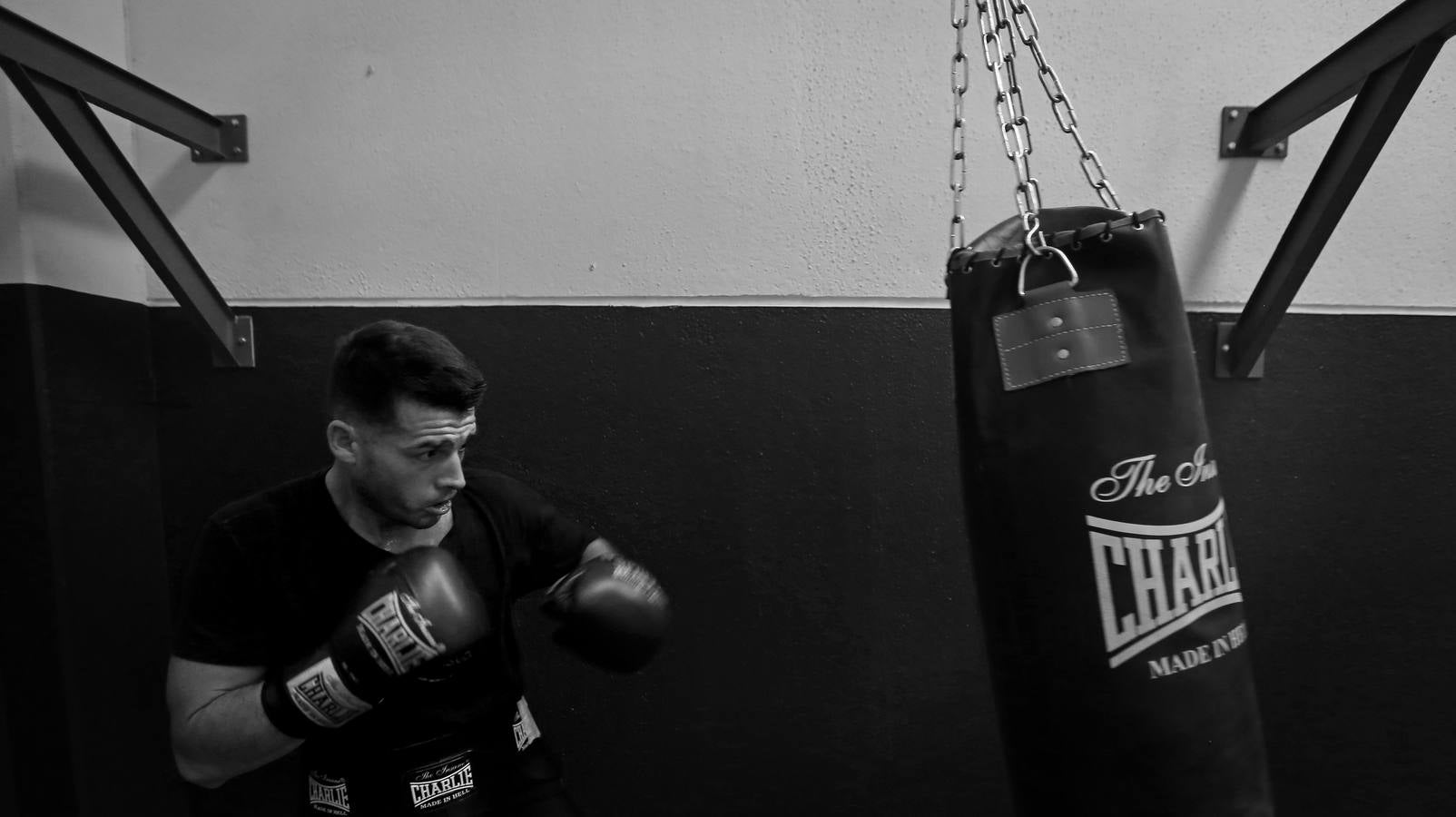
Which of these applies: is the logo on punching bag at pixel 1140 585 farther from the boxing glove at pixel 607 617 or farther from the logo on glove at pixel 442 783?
the logo on glove at pixel 442 783

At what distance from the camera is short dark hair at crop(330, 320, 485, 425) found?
1.46 m

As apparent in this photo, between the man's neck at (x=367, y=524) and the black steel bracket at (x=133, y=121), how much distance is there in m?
0.69

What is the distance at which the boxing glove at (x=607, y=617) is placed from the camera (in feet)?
4.99

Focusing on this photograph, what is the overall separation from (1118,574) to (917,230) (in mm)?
1111

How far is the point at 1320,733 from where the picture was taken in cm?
209

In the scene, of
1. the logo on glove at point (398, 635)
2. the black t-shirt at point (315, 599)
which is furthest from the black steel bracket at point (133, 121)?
the logo on glove at point (398, 635)

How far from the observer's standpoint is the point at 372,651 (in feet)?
4.39

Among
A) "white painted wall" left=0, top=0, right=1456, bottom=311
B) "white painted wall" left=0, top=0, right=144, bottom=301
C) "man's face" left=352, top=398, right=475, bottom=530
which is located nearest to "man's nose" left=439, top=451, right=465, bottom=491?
"man's face" left=352, top=398, right=475, bottom=530

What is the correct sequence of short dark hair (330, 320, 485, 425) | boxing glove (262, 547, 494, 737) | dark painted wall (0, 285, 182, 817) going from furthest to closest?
dark painted wall (0, 285, 182, 817)
short dark hair (330, 320, 485, 425)
boxing glove (262, 547, 494, 737)

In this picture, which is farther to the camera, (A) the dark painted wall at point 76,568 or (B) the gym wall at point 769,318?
(B) the gym wall at point 769,318

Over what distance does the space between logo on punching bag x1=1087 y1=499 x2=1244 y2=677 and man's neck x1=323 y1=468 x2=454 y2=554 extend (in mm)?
1164

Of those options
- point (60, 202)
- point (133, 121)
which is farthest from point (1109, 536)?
point (60, 202)

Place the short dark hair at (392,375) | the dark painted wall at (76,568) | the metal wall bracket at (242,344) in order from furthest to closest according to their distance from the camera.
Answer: the metal wall bracket at (242,344) → the dark painted wall at (76,568) → the short dark hair at (392,375)

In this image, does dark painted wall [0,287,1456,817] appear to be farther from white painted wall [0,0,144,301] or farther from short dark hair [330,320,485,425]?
short dark hair [330,320,485,425]
